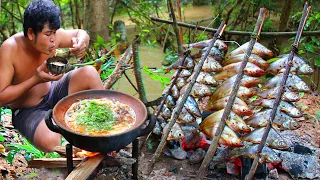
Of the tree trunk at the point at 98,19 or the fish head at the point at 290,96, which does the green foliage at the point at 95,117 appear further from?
the tree trunk at the point at 98,19

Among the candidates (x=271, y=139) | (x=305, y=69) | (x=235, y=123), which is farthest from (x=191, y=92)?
(x=305, y=69)

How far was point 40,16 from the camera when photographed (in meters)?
2.67

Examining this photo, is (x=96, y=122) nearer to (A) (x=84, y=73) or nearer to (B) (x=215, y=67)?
(A) (x=84, y=73)

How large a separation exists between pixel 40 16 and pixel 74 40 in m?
0.66

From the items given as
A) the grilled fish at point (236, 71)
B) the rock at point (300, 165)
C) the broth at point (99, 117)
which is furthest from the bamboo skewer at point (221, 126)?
the rock at point (300, 165)

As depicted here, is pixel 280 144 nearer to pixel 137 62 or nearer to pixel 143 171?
pixel 143 171

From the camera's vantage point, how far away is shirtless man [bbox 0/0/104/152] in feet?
8.98

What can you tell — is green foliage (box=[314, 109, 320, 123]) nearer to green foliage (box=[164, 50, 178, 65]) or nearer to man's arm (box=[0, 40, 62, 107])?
green foliage (box=[164, 50, 178, 65])

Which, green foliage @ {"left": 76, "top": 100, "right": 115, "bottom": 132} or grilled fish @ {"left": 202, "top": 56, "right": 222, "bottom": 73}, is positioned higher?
grilled fish @ {"left": 202, "top": 56, "right": 222, "bottom": 73}

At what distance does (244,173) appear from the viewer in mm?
2914

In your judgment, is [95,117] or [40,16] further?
[40,16]

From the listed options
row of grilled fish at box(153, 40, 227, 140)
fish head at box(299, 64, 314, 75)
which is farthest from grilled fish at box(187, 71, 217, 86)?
fish head at box(299, 64, 314, 75)

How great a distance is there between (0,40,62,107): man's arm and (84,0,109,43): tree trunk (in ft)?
12.8

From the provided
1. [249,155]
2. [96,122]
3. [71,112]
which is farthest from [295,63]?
[71,112]
